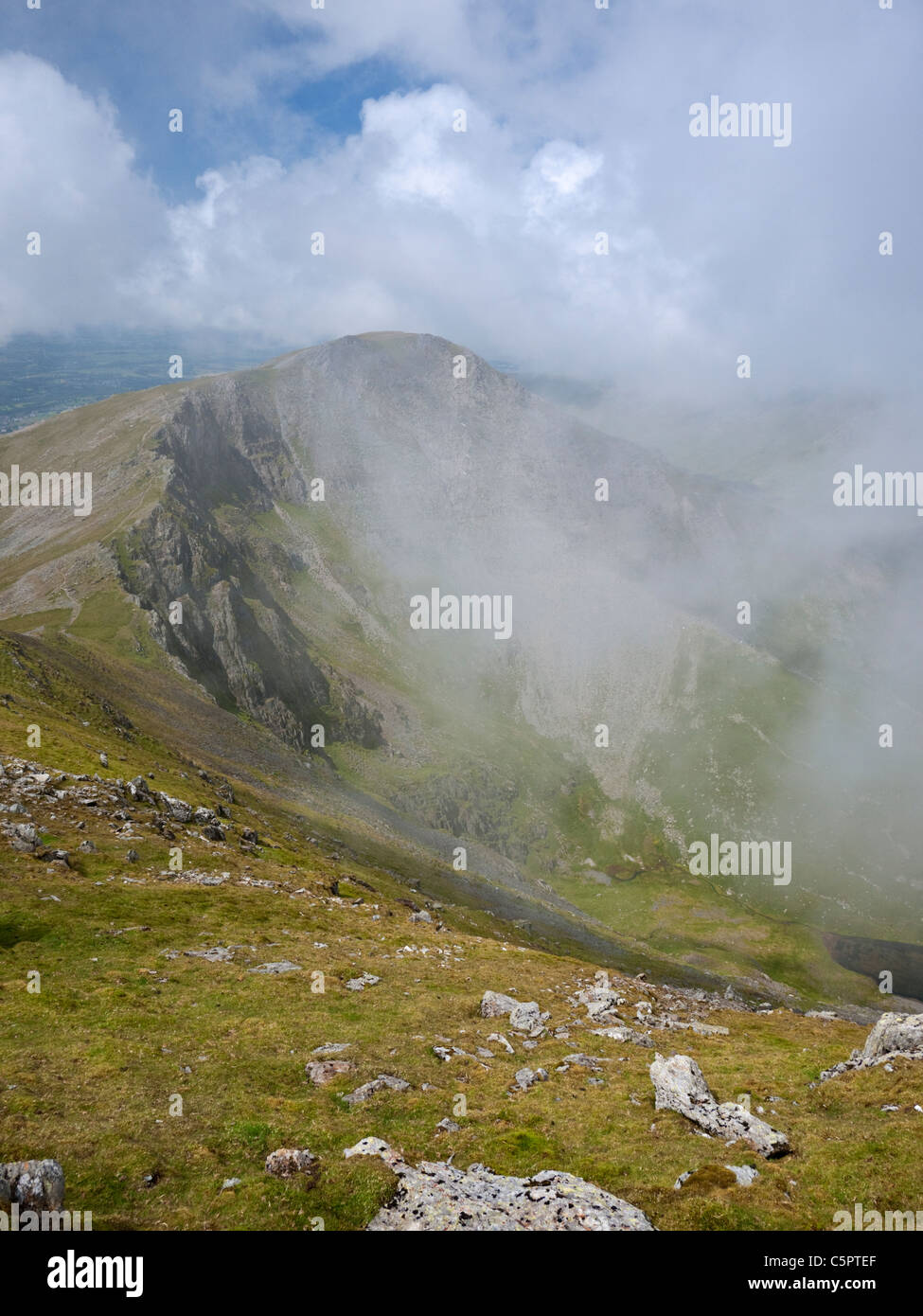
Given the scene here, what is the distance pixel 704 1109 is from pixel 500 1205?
479 inches

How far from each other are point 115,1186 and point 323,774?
156 meters

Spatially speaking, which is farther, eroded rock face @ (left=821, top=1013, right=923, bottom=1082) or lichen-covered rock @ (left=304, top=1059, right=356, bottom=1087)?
eroded rock face @ (left=821, top=1013, right=923, bottom=1082)

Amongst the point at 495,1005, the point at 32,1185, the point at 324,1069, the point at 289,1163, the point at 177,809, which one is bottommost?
the point at 495,1005

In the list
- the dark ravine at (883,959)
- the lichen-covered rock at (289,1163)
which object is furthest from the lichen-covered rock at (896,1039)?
the dark ravine at (883,959)

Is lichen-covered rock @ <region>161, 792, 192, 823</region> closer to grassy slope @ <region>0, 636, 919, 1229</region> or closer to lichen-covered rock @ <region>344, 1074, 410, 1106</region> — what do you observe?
grassy slope @ <region>0, 636, 919, 1229</region>

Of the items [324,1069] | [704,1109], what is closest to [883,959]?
[704,1109]

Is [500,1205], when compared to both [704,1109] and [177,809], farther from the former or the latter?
[177,809]

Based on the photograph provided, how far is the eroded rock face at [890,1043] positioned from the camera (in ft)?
100.0

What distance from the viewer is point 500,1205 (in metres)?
18.0

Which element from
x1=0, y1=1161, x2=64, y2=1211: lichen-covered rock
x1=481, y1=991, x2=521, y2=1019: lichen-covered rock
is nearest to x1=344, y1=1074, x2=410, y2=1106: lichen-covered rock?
x1=0, y1=1161, x2=64, y2=1211: lichen-covered rock

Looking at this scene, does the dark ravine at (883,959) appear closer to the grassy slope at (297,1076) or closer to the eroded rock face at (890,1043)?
the grassy slope at (297,1076)

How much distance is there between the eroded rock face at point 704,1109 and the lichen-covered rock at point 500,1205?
7626 mm

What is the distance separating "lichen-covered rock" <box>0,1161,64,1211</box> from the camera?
15.0 metres

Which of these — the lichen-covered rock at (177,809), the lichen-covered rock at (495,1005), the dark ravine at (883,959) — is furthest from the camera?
the dark ravine at (883,959)
